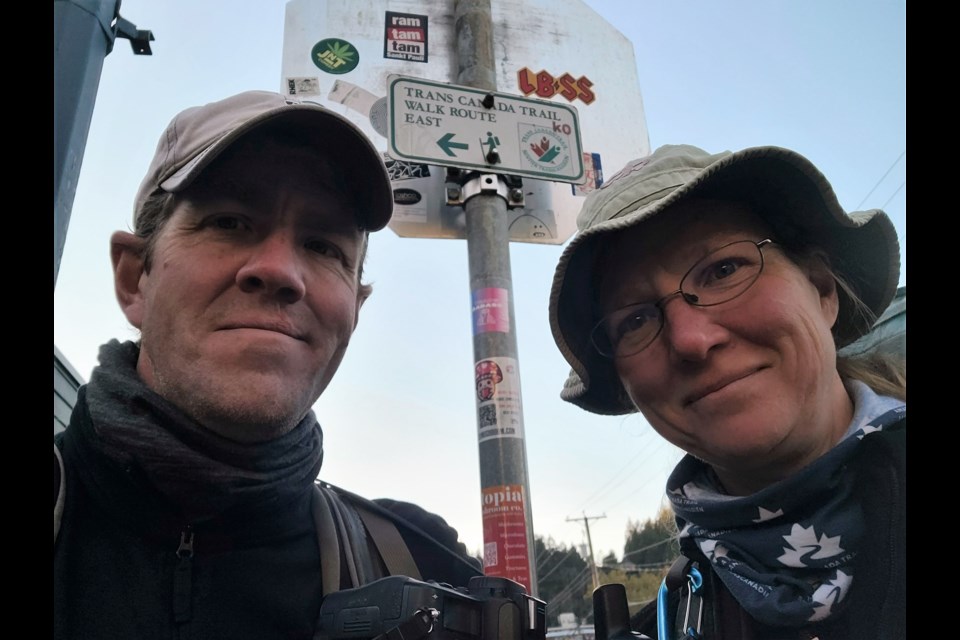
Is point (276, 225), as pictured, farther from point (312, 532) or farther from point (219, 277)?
point (312, 532)

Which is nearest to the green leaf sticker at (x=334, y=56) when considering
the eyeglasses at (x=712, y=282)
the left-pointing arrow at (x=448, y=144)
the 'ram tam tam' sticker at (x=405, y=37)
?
the 'ram tam tam' sticker at (x=405, y=37)

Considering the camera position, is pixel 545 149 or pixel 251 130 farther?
pixel 545 149

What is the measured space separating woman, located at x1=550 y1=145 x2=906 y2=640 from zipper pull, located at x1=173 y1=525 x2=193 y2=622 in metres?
0.91

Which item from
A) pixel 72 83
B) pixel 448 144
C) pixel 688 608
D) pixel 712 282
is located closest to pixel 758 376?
pixel 712 282

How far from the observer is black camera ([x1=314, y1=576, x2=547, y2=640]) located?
1019 mm

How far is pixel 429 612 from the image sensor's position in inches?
40.6

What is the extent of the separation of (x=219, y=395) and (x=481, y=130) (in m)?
1.89

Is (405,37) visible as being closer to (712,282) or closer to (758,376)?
(712,282)

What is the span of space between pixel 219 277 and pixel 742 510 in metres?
1.12

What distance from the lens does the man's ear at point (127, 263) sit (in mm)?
1350

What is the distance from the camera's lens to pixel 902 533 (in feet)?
3.30

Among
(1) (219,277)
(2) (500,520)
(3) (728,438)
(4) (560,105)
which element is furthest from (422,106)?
(3) (728,438)

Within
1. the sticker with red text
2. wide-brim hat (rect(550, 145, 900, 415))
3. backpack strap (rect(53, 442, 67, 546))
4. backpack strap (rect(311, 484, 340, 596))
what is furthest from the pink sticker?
backpack strap (rect(53, 442, 67, 546))
